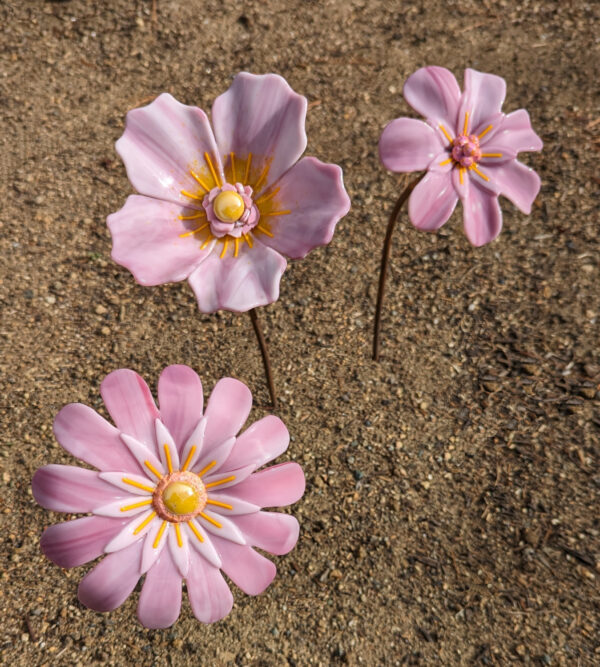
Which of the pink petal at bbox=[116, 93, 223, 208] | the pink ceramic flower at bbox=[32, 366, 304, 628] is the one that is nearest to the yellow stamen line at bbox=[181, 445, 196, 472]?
the pink ceramic flower at bbox=[32, 366, 304, 628]

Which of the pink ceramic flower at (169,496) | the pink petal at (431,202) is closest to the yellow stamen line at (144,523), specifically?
the pink ceramic flower at (169,496)

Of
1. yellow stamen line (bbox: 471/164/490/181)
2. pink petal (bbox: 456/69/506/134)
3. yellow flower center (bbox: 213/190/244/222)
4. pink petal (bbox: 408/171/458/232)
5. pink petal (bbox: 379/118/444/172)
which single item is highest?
pink petal (bbox: 456/69/506/134)

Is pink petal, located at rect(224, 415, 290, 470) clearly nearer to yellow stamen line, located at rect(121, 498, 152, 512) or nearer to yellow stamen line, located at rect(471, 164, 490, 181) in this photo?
yellow stamen line, located at rect(121, 498, 152, 512)

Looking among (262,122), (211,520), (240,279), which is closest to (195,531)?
(211,520)

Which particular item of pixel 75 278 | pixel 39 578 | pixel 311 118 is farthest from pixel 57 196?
pixel 39 578

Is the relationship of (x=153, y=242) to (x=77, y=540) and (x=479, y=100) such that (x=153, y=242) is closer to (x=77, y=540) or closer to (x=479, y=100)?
(x=77, y=540)

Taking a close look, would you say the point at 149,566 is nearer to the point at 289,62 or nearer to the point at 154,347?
the point at 154,347
